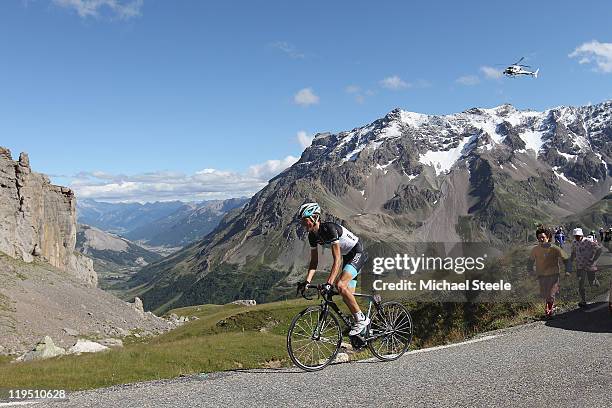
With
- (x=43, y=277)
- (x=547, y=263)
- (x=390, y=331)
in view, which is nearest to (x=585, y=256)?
(x=547, y=263)

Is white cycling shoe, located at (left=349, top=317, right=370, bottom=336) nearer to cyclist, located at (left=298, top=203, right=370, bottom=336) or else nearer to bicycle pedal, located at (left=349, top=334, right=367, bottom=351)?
cyclist, located at (left=298, top=203, right=370, bottom=336)

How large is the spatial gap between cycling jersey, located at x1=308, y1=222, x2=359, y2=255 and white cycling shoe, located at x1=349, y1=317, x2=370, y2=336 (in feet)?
6.56

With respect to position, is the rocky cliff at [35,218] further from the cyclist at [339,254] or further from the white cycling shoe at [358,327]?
the white cycling shoe at [358,327]

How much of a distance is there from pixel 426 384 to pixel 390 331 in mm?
3144

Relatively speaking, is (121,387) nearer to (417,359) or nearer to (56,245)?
(417,359)

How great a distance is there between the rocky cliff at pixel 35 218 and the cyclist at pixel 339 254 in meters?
89.4

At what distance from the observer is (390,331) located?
13.6 m

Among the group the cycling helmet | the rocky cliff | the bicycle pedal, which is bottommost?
the bicycle pedal

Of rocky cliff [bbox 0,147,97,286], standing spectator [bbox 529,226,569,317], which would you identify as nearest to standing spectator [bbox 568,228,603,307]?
standing spectator [bbox 529,226,569,317]

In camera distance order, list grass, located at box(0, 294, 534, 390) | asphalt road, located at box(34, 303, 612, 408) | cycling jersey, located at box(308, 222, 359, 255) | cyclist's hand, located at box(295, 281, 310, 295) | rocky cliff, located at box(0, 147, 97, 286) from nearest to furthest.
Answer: asphalt road, located at box(34, 303, 612, 408) < cycling jersey, located at box(308, 222, 359, 255) < cyclist's hand, located at box(295, 281, 310, 295) < grass, located at box(0, 294, 534, 390) < rocky cliff, located at box(0, 147, 97, 286)

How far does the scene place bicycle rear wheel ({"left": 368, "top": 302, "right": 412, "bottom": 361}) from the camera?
13.3m

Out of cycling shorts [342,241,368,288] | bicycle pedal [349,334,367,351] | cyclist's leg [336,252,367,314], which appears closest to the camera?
cyclist's leg [336,252,367,314]

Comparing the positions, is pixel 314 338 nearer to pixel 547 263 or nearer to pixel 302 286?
pixel 302 286

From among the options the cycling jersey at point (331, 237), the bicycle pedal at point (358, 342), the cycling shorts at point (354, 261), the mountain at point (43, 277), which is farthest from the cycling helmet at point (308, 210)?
the mountain at point (43, 277)
